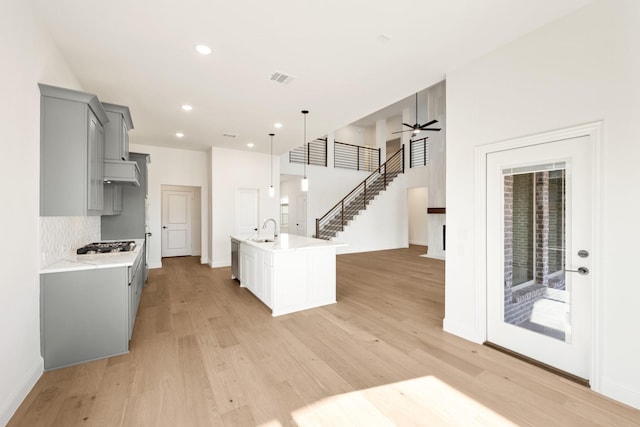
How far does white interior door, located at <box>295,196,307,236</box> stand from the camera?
1003cm

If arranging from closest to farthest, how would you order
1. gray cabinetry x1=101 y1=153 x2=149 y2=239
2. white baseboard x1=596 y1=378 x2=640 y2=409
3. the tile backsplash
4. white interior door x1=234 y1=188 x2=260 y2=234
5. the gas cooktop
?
white baseboard x1=596 y1=378 x2=640 y2=409, the tile backsplash, the gas cooktop, gray cabinetry x1=101 y1=153 x2=149 y2=239, white interior door x1=234 y1=188 x2=260 y2=234

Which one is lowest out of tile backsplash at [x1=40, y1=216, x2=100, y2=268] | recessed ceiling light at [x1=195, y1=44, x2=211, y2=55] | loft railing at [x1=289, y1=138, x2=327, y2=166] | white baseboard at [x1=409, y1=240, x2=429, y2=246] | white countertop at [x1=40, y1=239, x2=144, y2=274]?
white baseboard at [x1=409, y1=240, x2=429, y2=246]

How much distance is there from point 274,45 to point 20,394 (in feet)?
11.9

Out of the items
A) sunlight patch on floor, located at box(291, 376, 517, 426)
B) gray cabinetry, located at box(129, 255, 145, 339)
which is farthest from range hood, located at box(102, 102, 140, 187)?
sunlight patch on floor, located at box(291, 376, 517, 426)

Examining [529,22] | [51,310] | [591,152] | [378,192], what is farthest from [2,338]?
[378,192]

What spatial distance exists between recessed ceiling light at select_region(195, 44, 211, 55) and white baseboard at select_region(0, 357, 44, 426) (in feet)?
10.6

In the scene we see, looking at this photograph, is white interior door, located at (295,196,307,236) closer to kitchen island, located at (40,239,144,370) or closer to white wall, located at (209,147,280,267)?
white wall, located at (209,147,280,267)

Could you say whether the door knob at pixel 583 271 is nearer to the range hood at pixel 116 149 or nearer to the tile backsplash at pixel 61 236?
the tile backsplash at pixel 61 236

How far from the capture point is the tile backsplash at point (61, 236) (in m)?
2.54

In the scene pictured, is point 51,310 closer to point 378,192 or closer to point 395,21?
point 395,21

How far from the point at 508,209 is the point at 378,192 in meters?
7.11

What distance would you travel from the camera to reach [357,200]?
34.0 ft

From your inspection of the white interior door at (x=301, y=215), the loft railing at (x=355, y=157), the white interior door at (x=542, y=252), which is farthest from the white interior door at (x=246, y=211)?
the white interior door at (x=542, y=252)

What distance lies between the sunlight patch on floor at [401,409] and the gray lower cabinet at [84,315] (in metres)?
2.04
